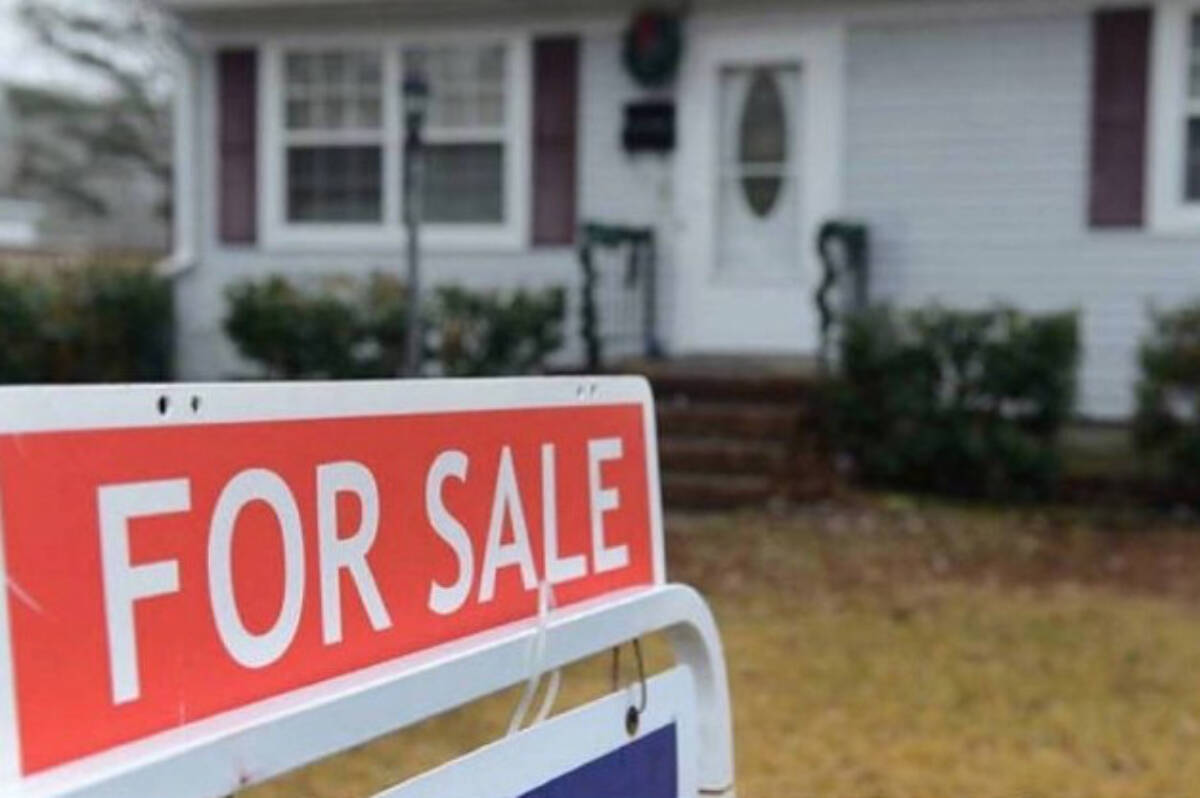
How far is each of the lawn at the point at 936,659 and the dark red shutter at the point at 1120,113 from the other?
2128 mm

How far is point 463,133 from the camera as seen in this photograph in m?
10.2

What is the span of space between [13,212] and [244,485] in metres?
28.1

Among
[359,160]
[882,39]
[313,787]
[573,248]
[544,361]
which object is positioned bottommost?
[313,787]

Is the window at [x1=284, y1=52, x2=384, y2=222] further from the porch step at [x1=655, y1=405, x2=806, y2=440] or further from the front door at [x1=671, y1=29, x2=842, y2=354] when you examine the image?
the porch step at [x1=655, y1=405, x2=806, y2=440]

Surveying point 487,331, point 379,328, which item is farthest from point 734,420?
point 379,328

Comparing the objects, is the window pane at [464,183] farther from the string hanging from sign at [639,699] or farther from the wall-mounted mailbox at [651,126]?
the string hanging from sign at [639,699]

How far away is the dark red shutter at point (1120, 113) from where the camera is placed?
8.59 meters

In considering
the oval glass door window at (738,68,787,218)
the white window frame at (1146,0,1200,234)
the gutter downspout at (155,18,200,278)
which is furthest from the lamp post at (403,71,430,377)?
the white window frame at (1146,0,1200,234)

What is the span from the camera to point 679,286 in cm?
977

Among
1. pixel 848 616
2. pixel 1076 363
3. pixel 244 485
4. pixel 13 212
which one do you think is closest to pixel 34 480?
pixel 244 485

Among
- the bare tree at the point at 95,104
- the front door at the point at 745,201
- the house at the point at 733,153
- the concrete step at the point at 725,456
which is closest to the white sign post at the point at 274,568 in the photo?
the concrete step at the point at 725,456

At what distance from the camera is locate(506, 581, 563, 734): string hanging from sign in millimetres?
1292

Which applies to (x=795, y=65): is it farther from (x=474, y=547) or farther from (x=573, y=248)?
(x=474, y=547)

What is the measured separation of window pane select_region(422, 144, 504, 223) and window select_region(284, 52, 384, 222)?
383mm
